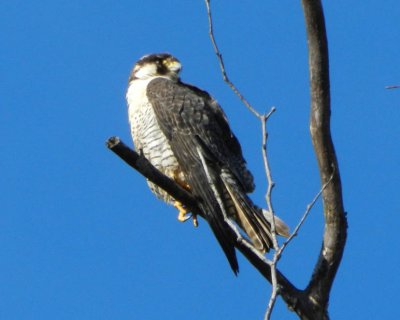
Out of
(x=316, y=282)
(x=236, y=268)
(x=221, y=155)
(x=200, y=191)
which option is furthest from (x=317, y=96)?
(x=221, y=155)

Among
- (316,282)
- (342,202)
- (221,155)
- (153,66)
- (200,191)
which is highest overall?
(153,66)

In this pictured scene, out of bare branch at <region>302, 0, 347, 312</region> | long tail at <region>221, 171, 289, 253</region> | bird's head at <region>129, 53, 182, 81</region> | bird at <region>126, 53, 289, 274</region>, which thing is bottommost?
bare branch at <region>302, 0, 347, 312</region>

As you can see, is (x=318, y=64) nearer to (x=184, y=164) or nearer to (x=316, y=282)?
(x=316, y=282)

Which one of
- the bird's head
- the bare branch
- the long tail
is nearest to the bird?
the long tail

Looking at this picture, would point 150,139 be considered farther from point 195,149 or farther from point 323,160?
point 323,160

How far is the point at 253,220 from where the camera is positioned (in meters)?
5.58

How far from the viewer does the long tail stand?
539 cm

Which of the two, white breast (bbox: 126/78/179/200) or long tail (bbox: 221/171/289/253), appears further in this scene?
white breast (bbox: 126/78/179/200)

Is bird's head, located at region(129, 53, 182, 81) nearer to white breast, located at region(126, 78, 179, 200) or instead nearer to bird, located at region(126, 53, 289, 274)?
bird, located at region(126, 53, 289, 274)

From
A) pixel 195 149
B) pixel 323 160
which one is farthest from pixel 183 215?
pixel 323 160

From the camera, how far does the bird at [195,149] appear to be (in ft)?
18.4

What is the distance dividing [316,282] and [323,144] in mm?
689

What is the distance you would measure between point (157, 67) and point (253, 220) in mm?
2205

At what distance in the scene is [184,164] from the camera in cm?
605
